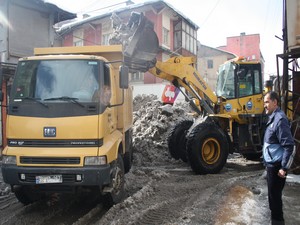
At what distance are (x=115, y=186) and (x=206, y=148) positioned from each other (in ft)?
12.8

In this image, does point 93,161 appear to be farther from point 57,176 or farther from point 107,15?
point 107,15

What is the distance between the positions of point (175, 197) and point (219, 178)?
209 cm

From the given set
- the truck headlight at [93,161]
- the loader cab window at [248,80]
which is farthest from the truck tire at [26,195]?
the loader cab window at [248,80]

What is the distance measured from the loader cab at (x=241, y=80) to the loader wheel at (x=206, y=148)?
5.08ft

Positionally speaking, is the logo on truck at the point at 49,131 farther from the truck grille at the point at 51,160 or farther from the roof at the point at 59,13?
the roof at the point at 59,13

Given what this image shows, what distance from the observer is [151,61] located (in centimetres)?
905

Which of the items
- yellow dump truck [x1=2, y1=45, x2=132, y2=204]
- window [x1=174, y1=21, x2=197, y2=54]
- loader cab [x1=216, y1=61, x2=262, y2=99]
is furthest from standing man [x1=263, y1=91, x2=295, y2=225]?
window [x1=174, y1=21, x2=197, y2=54]

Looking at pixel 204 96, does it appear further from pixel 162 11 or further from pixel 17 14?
pixel 162 11

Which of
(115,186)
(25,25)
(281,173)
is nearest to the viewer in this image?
(281,173)

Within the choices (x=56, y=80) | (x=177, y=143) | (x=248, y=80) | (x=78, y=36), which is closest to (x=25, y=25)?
(x=177, y=143)

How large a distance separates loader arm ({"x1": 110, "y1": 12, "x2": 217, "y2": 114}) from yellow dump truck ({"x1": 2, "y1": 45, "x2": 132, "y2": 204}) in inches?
91.8

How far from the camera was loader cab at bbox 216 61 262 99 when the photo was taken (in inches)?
400

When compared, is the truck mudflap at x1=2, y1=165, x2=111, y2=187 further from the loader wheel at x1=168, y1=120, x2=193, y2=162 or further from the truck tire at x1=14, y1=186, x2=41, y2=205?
the loader wheel at x1=168, y1=120, x2=193, y2=162

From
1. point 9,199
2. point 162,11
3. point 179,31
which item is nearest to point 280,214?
point 9,199
